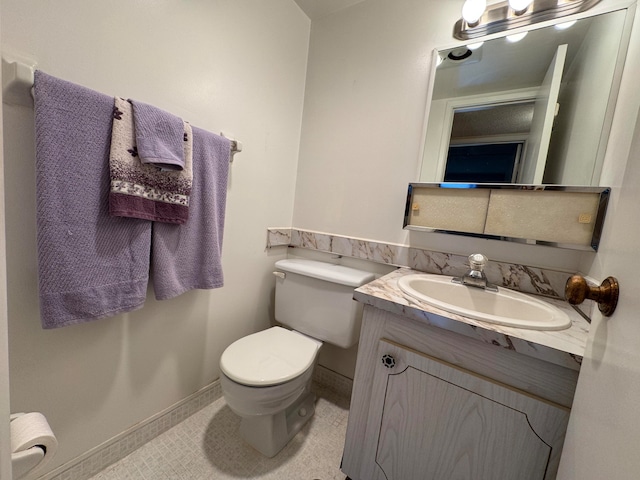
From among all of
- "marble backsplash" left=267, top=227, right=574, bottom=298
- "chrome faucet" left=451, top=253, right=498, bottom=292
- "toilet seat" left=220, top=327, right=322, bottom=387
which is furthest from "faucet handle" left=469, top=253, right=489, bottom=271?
"toilet seat" left=220, top=327, right=322, bottom=387

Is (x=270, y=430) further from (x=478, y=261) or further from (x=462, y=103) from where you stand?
(x=462, y=103)

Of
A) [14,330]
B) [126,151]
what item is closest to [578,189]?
[126,151]

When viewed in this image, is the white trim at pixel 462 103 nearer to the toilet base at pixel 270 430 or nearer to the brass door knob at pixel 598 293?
the brass door knob at pixel 598 293

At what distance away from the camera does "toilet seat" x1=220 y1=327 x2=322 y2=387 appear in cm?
96

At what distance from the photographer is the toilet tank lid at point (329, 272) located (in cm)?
119

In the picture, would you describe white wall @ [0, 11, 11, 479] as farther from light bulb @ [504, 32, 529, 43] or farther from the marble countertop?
light bulb @ [504, 32, 529, 43]

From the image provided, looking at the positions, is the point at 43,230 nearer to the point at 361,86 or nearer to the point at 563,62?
the point at 361,86

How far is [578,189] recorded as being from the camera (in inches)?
35.3

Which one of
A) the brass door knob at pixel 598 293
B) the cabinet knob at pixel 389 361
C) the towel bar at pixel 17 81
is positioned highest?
the towel bar at pixel 17 81

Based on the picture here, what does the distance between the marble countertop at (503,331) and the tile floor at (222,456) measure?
2.60 feet

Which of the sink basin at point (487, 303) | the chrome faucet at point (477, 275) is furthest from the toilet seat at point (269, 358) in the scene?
the chrome faucet at point (477, 275)

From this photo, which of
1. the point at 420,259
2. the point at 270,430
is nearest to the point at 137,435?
the point at 270,430

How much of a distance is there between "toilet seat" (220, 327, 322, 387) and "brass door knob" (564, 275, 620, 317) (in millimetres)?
874

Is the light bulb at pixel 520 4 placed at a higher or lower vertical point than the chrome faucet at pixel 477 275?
higher
